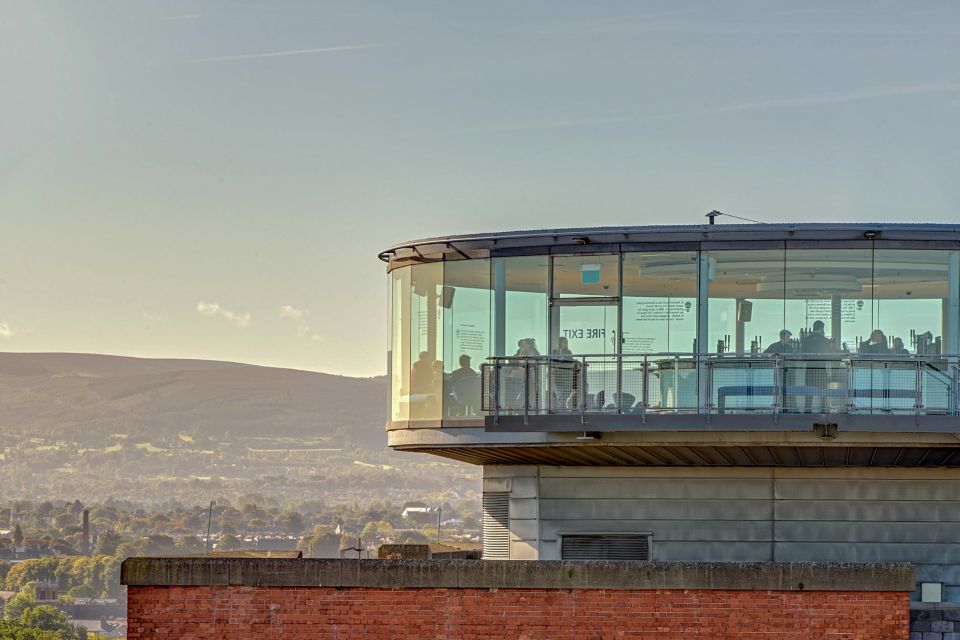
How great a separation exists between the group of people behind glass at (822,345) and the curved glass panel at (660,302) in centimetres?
140

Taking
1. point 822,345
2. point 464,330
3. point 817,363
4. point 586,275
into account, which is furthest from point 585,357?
point 822,345

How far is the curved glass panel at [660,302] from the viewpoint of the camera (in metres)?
27.8

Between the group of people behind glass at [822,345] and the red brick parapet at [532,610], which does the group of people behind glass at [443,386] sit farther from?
the red brick parapet at [532,610]

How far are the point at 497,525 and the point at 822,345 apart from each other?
652cm

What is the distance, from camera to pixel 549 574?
76.8 ft

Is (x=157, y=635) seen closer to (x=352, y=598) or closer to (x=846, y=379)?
(x=352, y=598)

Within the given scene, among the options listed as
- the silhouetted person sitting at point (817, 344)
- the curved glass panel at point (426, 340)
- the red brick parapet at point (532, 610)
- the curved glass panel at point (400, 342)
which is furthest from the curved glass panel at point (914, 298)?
the curved glass panel at point (400, 342)

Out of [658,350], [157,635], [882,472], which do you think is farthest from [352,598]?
[882,472]

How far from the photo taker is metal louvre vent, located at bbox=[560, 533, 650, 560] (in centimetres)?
2870

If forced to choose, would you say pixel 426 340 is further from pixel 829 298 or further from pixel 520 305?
pixel 829 298

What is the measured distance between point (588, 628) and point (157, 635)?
234 inches

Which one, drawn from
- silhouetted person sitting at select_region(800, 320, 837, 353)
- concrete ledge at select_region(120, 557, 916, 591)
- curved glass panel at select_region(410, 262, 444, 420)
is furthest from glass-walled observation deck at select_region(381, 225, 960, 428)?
concrete ledge at select_region(120, 557, 916, 591)

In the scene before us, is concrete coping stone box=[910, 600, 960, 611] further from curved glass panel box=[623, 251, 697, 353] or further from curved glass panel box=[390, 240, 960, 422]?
curved glass panel box=[623, 251, 697, 353]

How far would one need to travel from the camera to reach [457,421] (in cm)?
2881
